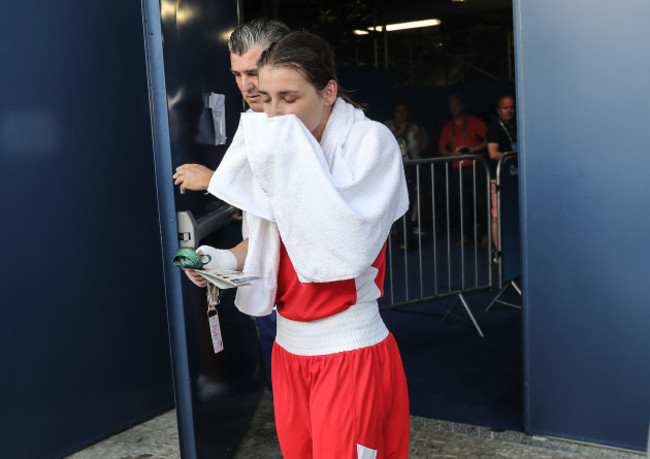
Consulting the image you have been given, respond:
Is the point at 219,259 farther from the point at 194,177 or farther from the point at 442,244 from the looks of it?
the point at 442,244

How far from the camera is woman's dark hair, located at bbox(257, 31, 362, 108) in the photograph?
1.70 meters

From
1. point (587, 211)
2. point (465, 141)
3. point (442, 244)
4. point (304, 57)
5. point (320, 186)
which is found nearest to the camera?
point (320, 186)

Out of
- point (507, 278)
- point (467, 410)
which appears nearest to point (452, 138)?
point (507, 278)

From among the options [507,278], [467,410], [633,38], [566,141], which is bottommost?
[467,410]

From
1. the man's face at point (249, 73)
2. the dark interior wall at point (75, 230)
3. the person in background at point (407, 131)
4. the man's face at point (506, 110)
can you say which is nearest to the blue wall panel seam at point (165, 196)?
the man's face at point (249, 73)

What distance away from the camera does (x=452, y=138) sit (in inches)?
388

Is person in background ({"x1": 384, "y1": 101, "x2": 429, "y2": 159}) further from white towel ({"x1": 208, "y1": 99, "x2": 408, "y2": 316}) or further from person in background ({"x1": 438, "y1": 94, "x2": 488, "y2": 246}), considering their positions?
white towel ({"x1": 208, "y1": 99, "x2": 408, "y2": 316})

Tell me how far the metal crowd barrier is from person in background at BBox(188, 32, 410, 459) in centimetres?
355

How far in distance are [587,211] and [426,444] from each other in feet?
4.33

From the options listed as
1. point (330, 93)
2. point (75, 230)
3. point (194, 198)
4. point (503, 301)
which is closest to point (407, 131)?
point (503, 301)

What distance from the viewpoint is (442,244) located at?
9.22m

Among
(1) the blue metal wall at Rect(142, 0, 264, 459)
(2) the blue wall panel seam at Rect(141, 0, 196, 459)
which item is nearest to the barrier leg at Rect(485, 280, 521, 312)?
(1) the blue metal wall at Rect(142, 0, 264, 459)

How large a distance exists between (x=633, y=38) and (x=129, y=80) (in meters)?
2.35

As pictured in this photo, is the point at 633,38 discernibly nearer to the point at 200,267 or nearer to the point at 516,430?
the point at 516,430
